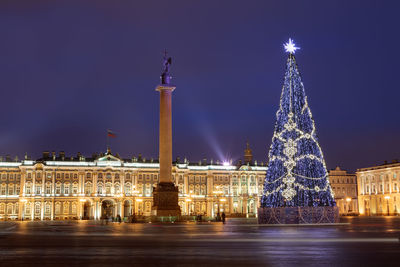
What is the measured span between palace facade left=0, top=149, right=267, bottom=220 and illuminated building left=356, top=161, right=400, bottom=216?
23803 millimetres

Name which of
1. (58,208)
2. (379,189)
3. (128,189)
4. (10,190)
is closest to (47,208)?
(58,208)

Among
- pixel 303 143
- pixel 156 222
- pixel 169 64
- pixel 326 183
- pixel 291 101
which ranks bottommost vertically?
pixel 156 222

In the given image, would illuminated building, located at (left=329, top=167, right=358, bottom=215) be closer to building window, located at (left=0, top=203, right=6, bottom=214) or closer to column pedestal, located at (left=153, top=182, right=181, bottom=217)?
building window, located at (left=0, top=203, right=6, bottom=214)

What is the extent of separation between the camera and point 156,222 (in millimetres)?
48969

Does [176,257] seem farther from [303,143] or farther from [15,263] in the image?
[303,143]

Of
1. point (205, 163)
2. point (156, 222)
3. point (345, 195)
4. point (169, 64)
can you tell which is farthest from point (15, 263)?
point (345, 195)

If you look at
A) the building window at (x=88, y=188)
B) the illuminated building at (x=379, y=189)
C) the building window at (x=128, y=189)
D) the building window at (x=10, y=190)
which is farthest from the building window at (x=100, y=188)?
the illuminated building at (x=379, y=189)

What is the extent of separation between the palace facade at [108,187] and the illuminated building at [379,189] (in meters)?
23.8

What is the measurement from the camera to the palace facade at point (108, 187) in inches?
3839

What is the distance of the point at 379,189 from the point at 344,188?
13.9 metres

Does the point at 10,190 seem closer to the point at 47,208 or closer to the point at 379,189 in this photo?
the point at 47,208

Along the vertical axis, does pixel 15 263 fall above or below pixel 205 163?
below

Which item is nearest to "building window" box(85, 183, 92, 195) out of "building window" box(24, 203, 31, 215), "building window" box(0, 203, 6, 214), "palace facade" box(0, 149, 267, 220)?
"palace facade" box(0, 149, 267, 220)

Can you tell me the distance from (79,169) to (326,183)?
2977 inches
